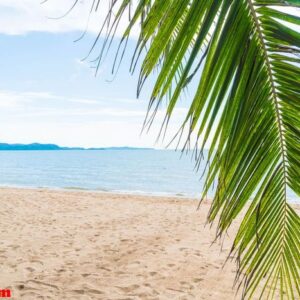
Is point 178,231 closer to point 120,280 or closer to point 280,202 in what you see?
point 120,280

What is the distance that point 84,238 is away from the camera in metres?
7.95

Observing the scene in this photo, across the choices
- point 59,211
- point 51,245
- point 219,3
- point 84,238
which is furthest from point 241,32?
point 59,211

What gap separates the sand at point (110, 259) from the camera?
4.70 m

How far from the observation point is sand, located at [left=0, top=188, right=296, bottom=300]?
470 centimetres

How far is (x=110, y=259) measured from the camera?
6137 millimetres

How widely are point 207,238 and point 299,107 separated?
767 centimetres
